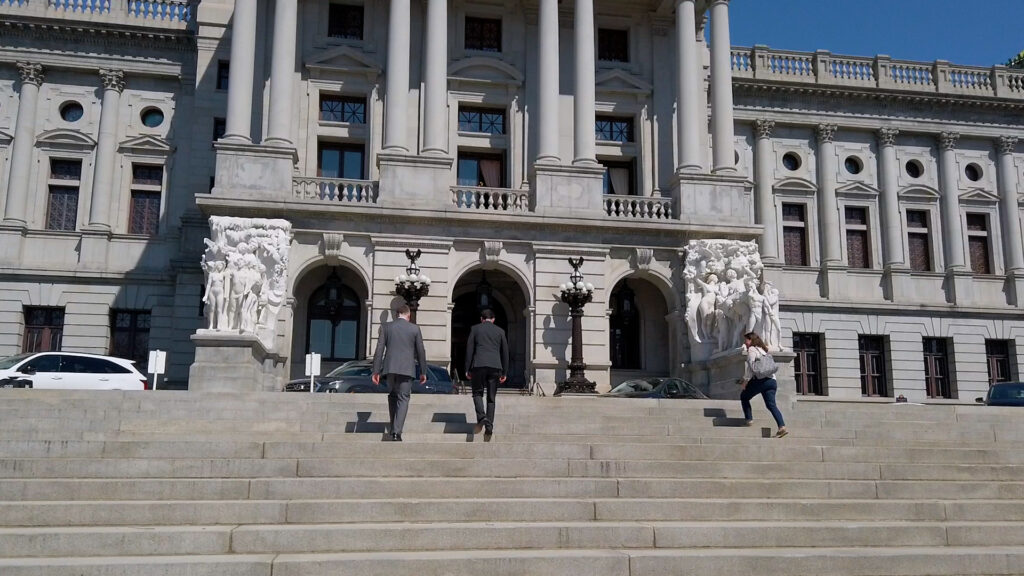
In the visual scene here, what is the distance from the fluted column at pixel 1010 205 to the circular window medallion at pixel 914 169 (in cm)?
371

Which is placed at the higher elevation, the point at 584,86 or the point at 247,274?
the point at 584,86

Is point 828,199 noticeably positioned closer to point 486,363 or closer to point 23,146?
point 486,363

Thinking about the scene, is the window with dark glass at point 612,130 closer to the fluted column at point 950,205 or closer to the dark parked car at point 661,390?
the dark parked car at point 661,390

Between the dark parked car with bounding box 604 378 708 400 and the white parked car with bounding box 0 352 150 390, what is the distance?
12340 millimetres

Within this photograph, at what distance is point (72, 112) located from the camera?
33938 mm

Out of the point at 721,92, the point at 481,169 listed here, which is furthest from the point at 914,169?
the point at 481,169

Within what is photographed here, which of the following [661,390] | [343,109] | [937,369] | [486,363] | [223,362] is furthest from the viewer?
[937,369]

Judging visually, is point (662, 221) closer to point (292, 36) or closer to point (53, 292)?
point (292, 36)

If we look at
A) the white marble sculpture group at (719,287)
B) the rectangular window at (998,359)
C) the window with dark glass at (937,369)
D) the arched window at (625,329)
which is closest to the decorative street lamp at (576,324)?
the white marble sculpture group at (719,287)

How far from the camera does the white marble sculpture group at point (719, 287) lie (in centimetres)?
2484

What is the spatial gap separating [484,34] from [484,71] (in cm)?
176

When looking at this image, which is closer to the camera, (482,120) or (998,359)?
(482,120)

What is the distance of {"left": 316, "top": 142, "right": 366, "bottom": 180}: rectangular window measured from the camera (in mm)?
30312

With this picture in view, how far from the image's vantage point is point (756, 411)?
59.3 ft
